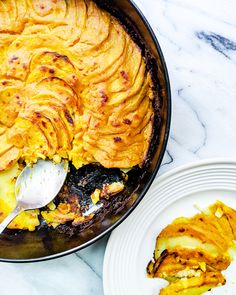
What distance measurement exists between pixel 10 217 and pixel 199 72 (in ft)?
3.24

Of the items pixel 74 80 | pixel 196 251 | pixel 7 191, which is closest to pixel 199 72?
pixel 74 80

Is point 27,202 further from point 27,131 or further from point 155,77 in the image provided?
point 155,77

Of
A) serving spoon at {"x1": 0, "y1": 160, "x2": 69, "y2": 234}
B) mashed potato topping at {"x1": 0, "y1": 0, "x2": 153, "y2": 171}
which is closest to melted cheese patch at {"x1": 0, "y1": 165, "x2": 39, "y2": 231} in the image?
serving spoon at {"x1": 0, "y1": 160, "x2": 69, "y2": 234}

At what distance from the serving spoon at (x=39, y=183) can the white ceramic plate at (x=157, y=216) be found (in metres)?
0.32

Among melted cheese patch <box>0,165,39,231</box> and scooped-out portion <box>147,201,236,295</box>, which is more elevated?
melted cheese patch <box>0,165,39,231</box>

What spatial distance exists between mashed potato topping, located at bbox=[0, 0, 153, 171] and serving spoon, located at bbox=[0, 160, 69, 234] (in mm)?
144

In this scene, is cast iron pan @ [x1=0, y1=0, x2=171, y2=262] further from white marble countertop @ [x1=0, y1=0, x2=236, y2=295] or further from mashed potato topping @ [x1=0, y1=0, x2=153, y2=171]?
white marble countertop @ [x1=0, y1=0, x2=236, y2=295]

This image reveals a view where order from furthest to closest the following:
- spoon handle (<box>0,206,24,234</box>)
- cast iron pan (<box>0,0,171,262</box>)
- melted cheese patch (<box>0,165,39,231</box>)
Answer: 1. melted cheese patch (<box>0,165,39,231</box>)
2. spoon handle (<box>0,206,24,234</box>)
3. cast iron pan (<box>0,0,171,262</box>)

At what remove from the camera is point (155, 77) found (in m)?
2.03

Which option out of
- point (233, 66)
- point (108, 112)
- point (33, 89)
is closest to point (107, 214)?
point (108, 112)

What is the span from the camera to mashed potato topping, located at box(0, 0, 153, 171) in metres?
1.98

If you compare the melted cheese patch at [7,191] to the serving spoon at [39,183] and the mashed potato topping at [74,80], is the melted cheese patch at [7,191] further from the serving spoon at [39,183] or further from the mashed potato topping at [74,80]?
the mashed potato topping at [74,80]

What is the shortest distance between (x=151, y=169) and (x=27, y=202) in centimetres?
54

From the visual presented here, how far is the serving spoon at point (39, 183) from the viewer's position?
2145 millimetres
